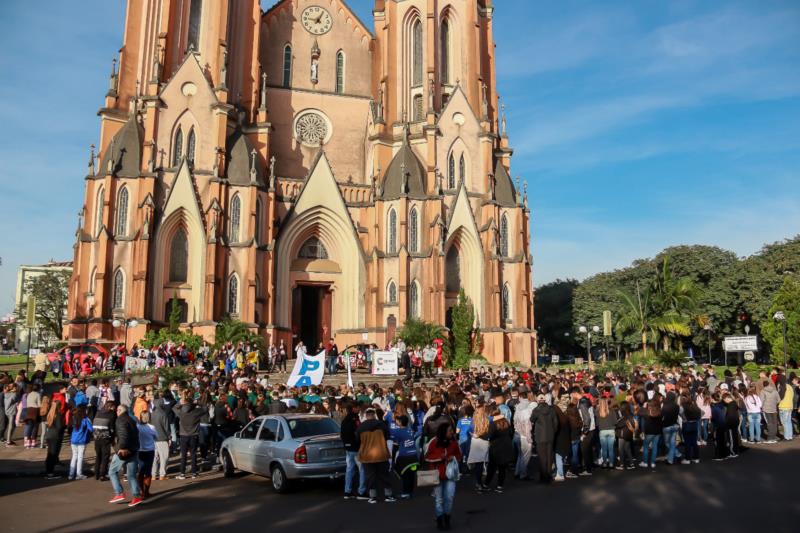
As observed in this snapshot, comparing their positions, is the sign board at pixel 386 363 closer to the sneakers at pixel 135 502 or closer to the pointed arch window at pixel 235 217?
the pointed arch window at pixel 235 217

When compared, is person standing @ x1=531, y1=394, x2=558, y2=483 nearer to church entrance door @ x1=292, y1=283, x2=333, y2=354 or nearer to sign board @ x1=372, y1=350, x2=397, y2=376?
sign board @ x1=372, y1=350, x2=397, y2=376

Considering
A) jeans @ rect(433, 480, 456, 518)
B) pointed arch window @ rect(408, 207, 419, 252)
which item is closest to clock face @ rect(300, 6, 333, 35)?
pointed arch window @ rect(408, 207, 419, 252)

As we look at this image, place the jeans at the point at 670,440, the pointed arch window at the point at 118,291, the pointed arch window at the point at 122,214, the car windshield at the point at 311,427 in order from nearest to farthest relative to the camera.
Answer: the car windshield at the point at 311,427
the jeans at the point at 670,440
the pointed arch window at the point at 118,291
the pointed arch window at the point at 122,214

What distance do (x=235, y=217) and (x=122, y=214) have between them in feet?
20.8

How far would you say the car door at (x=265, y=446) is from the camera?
1401cm

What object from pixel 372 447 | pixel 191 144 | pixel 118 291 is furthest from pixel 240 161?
pixel 372 447

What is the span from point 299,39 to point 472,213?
18107 millimetres

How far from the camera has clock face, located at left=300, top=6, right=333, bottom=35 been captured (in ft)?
168

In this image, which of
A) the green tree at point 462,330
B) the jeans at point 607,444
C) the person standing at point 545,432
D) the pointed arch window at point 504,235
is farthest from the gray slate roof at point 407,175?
the person standing at point 545,432

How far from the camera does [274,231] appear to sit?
146 ft

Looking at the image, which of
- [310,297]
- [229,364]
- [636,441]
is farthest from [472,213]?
[636,441]

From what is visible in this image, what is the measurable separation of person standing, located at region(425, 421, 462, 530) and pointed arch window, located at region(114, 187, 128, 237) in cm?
3444

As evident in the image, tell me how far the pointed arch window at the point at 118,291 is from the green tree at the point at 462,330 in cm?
1929

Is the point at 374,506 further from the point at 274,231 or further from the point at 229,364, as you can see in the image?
the point at 274,231
